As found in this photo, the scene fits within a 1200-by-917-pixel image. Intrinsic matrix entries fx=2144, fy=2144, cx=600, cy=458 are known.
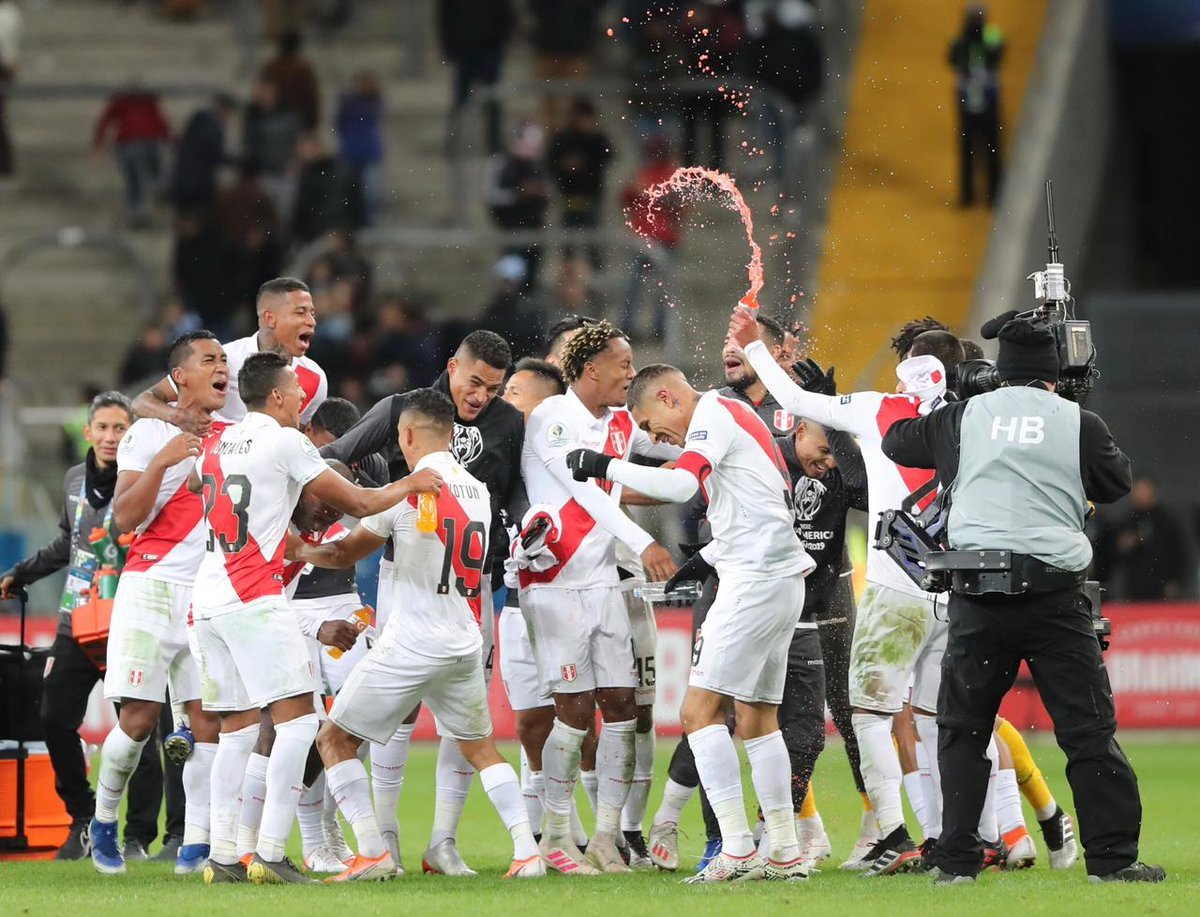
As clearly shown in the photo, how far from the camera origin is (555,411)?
10695 millimetres

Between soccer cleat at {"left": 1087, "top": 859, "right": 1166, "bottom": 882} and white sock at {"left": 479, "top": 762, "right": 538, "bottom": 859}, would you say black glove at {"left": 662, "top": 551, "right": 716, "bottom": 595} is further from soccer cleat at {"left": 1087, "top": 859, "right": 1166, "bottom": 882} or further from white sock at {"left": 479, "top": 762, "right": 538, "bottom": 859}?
soccer cleat at {"left": 1087, "top": 859, "right": 1166, "bottom": 882}

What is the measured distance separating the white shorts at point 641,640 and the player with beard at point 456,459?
Answer: 0.71 metres

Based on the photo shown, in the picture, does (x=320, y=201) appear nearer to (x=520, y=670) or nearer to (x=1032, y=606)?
(x=520, y=670)

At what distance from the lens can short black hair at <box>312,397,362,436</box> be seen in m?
11.5

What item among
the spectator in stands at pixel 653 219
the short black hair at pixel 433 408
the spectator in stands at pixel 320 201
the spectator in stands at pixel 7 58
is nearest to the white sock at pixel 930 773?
the short black hair at pixel 433 408

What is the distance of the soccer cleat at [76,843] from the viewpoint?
1155cm

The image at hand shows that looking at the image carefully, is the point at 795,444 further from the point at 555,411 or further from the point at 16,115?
the point at 16,115

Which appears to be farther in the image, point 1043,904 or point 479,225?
point 479,225

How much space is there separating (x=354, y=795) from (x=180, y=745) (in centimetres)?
128

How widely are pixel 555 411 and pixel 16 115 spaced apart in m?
18.1

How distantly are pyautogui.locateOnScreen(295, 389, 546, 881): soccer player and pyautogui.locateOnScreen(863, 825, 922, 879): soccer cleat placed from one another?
1.61m

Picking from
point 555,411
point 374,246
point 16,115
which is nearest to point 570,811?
point 555,411

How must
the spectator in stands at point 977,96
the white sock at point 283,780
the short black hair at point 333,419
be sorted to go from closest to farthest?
the white sock at point 283,780, the short black hair at point 333,419, the spectator in stands at point 977,96

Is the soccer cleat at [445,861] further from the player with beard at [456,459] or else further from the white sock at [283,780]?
the white sock at [283,780]
